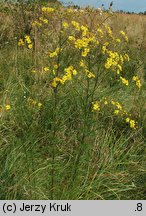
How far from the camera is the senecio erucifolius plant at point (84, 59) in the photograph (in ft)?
10.5

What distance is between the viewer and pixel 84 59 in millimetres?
5574

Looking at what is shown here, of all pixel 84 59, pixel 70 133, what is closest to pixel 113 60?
pixel 70 133

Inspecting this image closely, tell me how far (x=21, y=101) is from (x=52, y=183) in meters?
1.43

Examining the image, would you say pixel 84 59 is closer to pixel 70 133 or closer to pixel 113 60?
pixel 70 133

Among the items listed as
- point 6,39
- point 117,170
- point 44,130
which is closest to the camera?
point 117,170

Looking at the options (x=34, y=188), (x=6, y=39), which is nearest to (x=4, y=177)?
(x=34, y=188)

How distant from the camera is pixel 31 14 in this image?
7.30m

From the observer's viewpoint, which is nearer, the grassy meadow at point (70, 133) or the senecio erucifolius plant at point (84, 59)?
the grassy meadow at point (70, 133)

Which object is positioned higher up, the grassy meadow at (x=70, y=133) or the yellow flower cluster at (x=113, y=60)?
the yellow flower cluster at (x=113, y=60)

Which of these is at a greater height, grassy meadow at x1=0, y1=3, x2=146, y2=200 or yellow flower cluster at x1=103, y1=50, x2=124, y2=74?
yellow flower cluster at x1=103, y1=50, x2=124, y2=74

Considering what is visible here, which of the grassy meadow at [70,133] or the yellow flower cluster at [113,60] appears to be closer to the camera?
the grassy meadow at [70,133]

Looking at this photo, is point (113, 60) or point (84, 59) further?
point (84, 59)

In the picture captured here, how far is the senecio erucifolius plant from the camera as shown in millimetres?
3205
